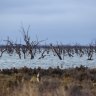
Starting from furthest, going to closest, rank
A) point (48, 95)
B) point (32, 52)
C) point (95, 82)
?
point (32, 52)
point (95, 82)
point (48, 95)

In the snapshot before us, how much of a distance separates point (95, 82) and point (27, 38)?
35907mm

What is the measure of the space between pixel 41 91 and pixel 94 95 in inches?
63.7

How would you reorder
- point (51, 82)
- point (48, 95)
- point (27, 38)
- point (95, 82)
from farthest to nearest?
point (27, 38) < point (95, 82) < point (51, 82) < point (48, 95)

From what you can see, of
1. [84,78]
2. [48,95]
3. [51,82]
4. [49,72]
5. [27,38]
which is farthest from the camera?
[27,38]

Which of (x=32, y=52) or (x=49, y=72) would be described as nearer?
(x=49, y=72)

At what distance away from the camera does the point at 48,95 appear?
11641mm

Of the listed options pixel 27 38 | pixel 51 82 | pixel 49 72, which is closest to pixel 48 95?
pixel 51 82

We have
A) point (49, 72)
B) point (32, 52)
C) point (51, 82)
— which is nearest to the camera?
point (51, 82)

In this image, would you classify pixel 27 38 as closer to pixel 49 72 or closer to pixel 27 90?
pixel 49 72

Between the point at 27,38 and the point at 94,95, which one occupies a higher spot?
the point at 27,38

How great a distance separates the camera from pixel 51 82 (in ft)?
49.8

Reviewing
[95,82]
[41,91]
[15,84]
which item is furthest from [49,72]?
[41,91]

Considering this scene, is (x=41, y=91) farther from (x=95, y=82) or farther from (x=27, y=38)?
(x=27, y=38)

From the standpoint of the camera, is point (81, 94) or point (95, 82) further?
point (95, 82)
